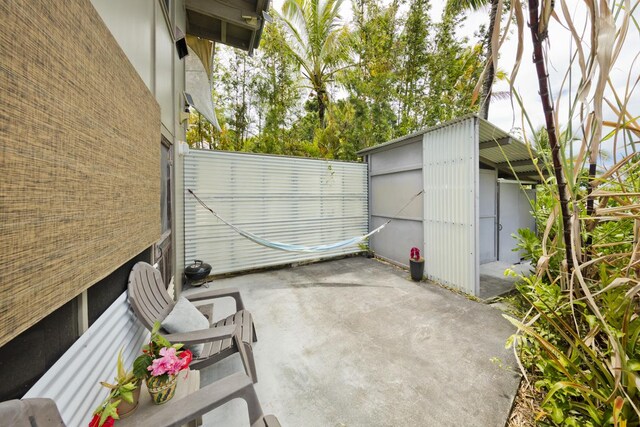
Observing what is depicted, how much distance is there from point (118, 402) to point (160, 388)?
19 centimetres

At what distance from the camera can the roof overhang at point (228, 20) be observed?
3141 millimetres

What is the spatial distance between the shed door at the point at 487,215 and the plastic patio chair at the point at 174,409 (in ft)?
15.3

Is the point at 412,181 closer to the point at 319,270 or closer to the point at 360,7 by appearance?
the point at 319,270

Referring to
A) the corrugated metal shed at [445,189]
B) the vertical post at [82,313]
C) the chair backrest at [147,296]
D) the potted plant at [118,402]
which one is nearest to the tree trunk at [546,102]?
the potted plant at [118,402]

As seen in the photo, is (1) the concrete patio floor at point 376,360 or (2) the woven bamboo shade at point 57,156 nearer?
(2) the woven bamboo shade at point 57,156

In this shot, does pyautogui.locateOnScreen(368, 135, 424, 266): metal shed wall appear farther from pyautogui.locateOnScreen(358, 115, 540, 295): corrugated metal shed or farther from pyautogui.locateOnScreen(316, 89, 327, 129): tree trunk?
pyautogui.locateOnScreen(316, 89, 327, 129): tree trunk

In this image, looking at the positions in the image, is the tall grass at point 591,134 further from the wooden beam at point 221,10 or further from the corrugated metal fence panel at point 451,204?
the wooden beam at point 221,10

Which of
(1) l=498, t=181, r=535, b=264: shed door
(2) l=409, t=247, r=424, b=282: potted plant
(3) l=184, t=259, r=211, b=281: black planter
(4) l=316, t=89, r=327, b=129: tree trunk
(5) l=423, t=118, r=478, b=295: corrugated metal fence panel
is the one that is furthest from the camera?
(4) l=316, t=89, r=327, b=129: tree trunk

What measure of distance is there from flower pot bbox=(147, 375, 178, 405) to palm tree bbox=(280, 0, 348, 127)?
7400mm

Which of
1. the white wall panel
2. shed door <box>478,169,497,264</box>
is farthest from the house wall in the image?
shed door <box>478,169,497,264</box>

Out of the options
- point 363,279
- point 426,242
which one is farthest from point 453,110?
point 363,279

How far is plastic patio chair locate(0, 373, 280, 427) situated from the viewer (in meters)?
0.52

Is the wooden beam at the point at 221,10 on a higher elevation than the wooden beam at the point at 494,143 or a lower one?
higher

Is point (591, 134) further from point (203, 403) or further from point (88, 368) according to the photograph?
point (88, 368)
